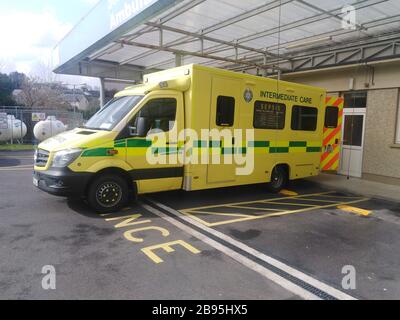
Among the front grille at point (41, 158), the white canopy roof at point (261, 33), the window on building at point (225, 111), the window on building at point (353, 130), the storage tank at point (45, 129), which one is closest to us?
the front grille at point (41, 158)

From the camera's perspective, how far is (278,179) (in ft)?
29.0

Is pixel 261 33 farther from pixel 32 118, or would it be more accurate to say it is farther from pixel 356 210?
pixel 32 118

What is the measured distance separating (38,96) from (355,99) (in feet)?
108

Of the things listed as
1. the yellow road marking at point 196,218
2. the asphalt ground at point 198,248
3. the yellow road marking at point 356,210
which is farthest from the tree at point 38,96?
the yellow road marking at point 356,210

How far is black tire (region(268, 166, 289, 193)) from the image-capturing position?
8703mm

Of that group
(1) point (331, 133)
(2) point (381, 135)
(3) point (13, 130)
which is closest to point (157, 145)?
(1) point (331, 133)

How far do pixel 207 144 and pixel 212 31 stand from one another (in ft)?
13.9

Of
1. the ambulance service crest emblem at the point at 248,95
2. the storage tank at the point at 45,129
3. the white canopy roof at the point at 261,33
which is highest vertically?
Result: the white canopy roof at the point at 261,33

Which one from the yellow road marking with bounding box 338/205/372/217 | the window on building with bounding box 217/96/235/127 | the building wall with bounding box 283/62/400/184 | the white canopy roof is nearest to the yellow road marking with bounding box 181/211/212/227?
the window on building with bounding box 217/96/235/127

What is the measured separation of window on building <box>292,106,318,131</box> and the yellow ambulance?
21 cm

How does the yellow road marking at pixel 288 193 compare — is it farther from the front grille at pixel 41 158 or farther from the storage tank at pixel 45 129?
the storage tank at pixel 45 129

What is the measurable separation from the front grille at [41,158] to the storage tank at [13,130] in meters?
14.3

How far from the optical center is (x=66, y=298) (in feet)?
11.0

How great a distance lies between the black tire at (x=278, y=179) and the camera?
28.6ft
